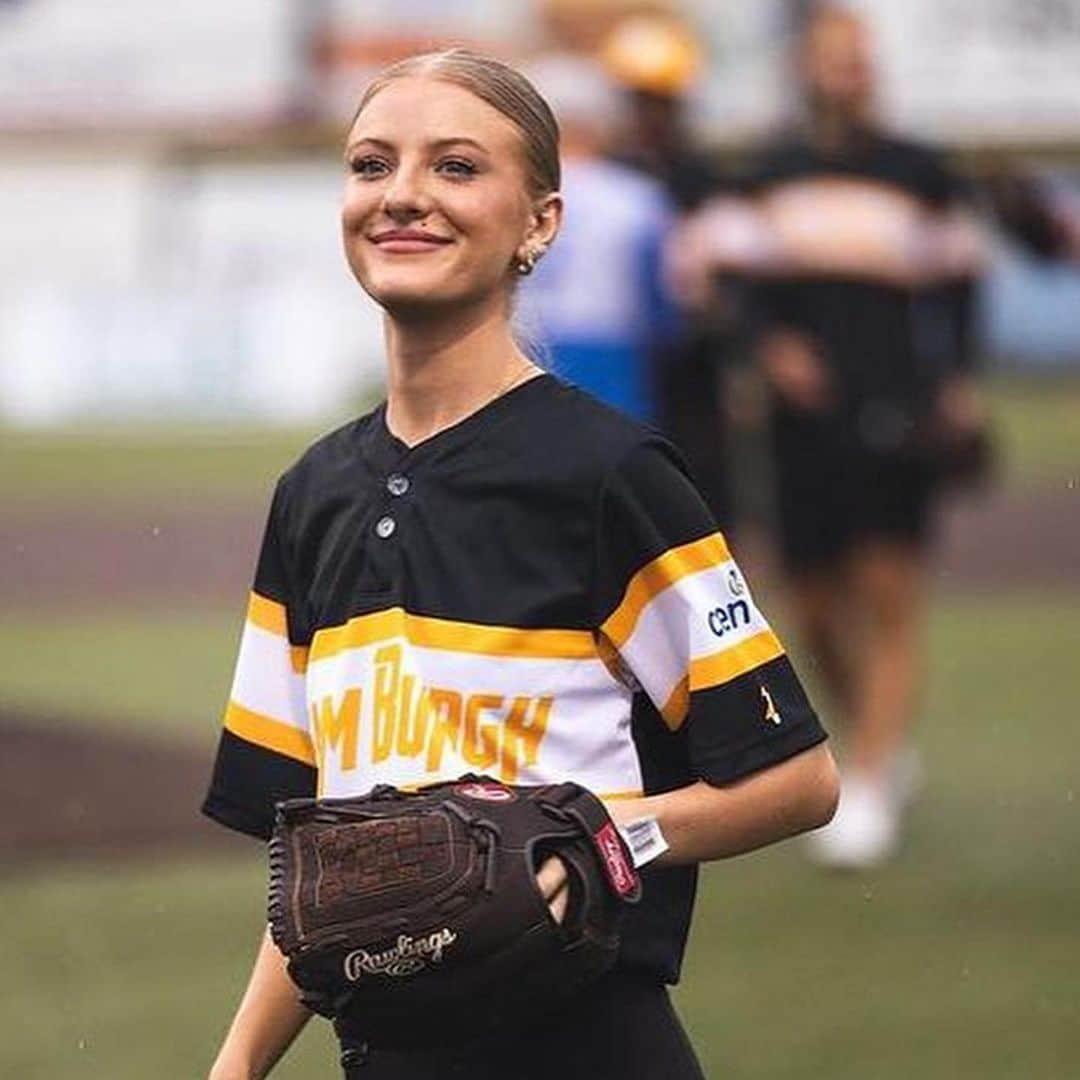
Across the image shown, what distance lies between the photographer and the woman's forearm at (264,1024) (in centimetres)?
405

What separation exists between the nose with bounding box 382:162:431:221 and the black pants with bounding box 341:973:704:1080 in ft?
2.75

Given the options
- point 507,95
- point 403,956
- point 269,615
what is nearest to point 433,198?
point 507,95

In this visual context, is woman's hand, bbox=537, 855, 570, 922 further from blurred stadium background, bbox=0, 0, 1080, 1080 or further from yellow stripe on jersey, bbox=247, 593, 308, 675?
blurred stadium background, bbox=0, 0, 1080, 1080

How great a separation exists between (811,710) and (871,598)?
6.48 metres

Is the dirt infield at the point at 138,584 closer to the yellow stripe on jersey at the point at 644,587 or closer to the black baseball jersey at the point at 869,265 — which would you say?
the black baseball jersey at the point at 869,265

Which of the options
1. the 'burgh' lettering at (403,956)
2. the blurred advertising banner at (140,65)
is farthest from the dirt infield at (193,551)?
the blurred advertising banner at (140,65)

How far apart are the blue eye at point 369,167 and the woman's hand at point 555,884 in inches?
30.2

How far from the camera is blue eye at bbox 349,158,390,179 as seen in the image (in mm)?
3859

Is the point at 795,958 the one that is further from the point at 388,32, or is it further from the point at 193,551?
the point at 388,32

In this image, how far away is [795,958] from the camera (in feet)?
27.9

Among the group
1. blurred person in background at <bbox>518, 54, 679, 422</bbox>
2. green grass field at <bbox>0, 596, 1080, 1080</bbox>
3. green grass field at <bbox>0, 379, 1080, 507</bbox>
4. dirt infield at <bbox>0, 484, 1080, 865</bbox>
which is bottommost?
green grass field at <bbox>0, 596, 1080, 1080</bbox>

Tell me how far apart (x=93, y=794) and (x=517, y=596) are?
7.15 m

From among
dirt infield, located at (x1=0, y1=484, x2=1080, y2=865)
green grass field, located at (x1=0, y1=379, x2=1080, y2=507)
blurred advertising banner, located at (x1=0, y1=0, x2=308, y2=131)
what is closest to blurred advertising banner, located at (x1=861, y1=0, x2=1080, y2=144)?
blurred advertising banner, located at (x1=0, y1=0, x2=308, y2=131)

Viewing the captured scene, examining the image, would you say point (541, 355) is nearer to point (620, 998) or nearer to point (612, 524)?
point (612, 524)
